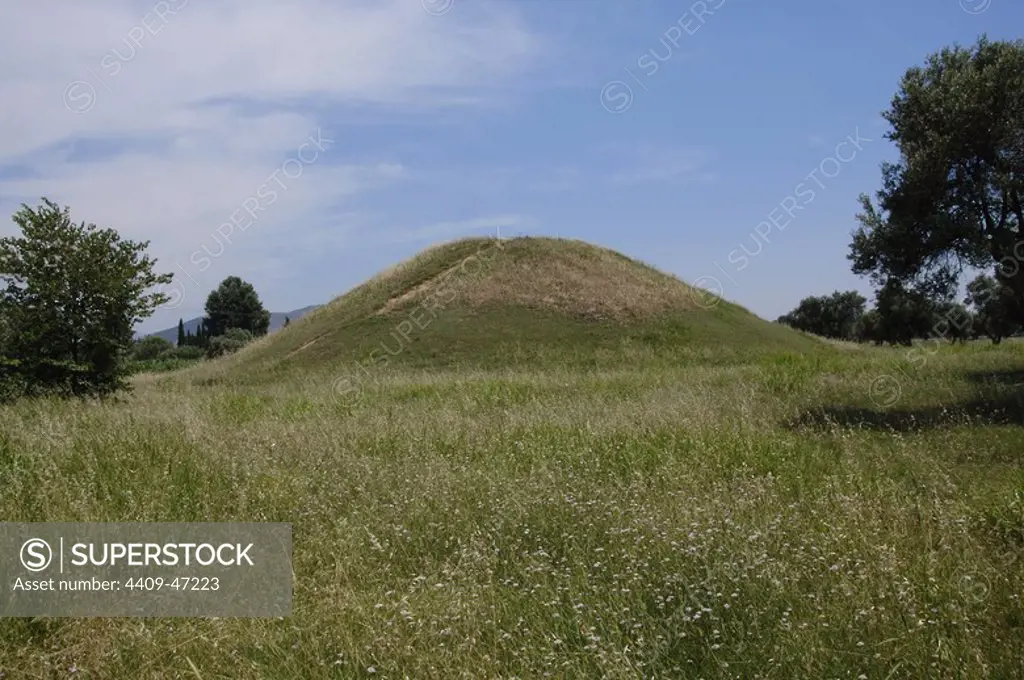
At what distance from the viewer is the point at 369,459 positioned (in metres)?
8.32

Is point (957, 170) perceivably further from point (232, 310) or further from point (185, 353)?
point (232, 310)

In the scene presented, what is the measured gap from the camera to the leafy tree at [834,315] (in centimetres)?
9719

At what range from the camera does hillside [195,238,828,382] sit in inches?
1487

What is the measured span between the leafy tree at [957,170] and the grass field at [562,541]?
27.8 ft

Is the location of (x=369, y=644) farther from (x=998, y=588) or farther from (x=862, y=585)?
(x=998, y=588)

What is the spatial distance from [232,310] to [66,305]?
100033mm

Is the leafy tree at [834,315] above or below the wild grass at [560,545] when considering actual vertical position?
above

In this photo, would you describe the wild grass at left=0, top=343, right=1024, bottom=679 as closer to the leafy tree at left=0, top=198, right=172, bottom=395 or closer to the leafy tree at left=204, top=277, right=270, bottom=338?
the leafy tree at left=0, top=198, right=172, bottom=395

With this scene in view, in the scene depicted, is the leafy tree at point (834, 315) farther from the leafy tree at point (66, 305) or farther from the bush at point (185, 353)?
the leafy tree at point (66, 305)

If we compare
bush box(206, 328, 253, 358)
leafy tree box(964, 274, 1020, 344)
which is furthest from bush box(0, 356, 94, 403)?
bush box(206, 328, 253, 358)

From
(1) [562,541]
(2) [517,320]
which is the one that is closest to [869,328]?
(2) [517,320]

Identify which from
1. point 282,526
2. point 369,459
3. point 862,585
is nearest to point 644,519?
point 862,585

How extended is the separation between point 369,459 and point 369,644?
4.25 metres

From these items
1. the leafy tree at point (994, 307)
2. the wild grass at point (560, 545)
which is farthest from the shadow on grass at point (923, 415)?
the leafy tree at point (994, 307)
